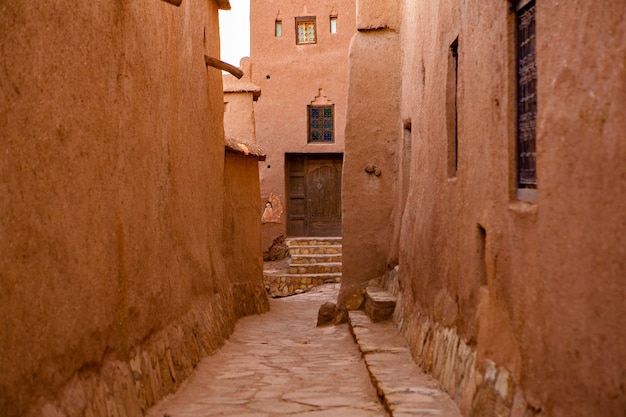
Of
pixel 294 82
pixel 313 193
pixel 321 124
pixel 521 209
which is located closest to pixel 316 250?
pixel 313 193

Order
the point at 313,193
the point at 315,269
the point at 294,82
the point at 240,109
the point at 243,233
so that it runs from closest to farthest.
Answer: the point at 243,233
the point at 315,269
the point at 240,109
the point at 294,82
the point at 313,193

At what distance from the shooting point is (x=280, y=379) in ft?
22.0

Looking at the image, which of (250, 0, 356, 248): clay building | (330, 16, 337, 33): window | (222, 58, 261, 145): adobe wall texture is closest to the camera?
(222, 58, 261, 145): adobe wall texture

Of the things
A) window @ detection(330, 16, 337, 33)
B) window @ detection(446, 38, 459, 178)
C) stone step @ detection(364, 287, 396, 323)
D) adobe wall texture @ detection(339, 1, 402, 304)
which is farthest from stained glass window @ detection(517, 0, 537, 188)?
window @ detection(330, 16, 337, 33)

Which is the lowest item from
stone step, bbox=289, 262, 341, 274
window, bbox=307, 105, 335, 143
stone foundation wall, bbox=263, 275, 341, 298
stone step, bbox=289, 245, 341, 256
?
stone foundation wall, bbox=263, 275, 341, 298

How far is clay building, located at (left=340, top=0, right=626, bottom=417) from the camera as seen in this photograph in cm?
280

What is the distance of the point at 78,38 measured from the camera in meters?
3.94

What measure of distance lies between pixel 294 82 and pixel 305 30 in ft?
5.24

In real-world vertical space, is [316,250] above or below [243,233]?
below

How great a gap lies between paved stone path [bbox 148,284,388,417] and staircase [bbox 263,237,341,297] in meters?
7.17

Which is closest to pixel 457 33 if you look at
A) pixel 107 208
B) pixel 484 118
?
pixel 484 118

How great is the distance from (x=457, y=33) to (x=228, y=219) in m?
5.79

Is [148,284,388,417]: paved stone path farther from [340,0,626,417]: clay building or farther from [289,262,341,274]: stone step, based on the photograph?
[289,262,341,274]: stone step

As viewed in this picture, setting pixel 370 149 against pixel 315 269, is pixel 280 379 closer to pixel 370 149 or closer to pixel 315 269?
pixel 370 149
